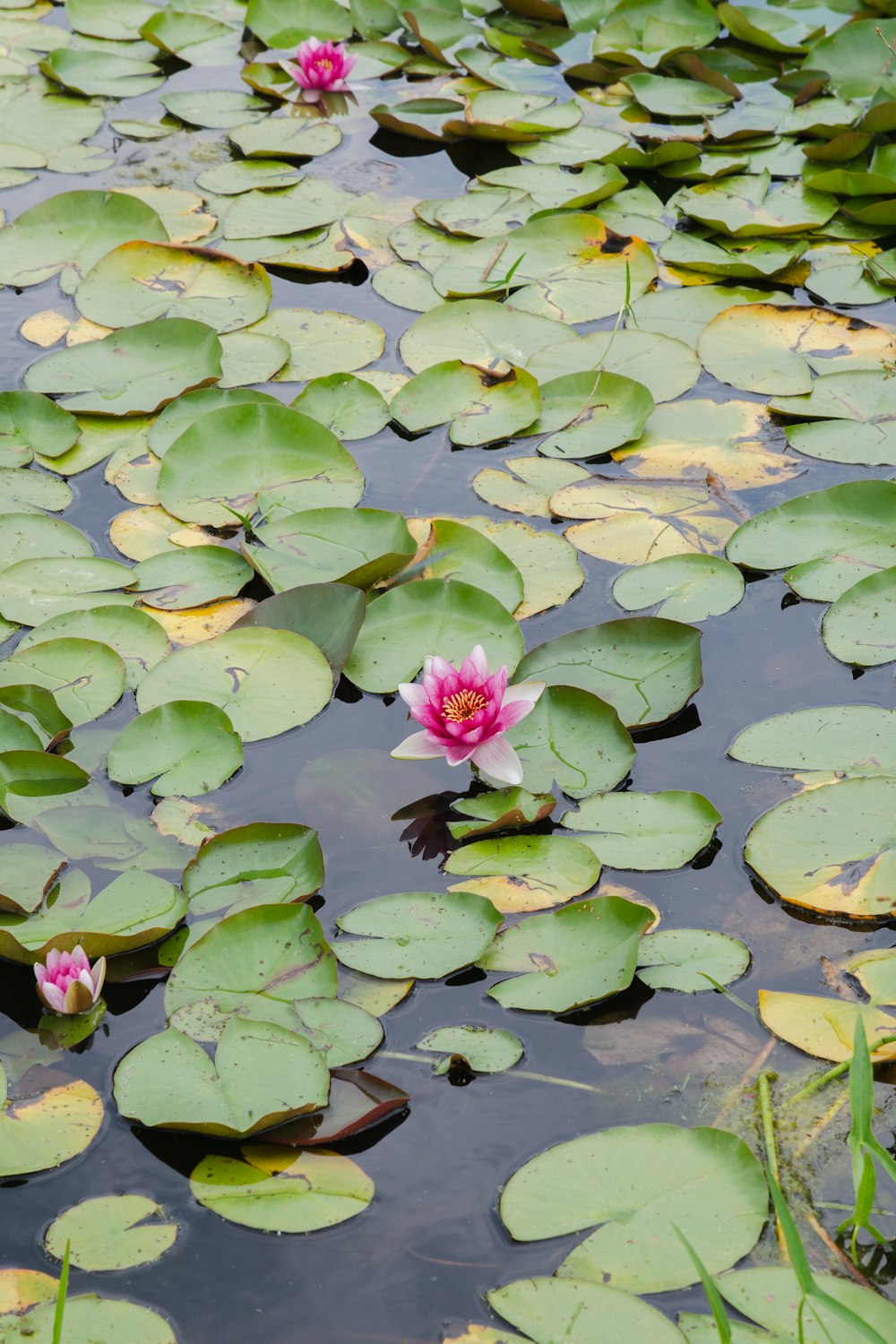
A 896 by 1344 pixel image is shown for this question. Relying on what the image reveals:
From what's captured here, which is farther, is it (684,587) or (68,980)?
(684,587)

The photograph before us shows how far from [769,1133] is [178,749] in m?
1.23

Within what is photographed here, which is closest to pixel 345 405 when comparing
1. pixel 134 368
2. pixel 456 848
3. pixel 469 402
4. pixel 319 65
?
pixel 469 402

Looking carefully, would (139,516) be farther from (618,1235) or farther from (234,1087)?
(618,1235)

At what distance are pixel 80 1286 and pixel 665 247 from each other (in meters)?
3.30

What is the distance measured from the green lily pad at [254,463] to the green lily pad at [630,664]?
28.2 inches

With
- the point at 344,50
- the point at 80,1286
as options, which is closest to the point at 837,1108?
the point at 80,1286

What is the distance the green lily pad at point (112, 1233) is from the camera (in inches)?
61.9

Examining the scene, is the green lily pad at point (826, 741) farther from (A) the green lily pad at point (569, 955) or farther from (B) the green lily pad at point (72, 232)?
(B) the green lily pad at point (72, 232)

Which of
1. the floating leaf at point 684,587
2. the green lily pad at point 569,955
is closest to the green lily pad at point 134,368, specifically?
the floating leaf at point 684,587

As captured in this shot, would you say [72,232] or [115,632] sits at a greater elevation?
[72,232]

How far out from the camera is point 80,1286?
1551 mm

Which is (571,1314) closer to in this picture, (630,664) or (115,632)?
(630,664)

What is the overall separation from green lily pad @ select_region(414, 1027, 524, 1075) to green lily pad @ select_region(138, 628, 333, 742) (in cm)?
74

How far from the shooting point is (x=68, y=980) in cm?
185
